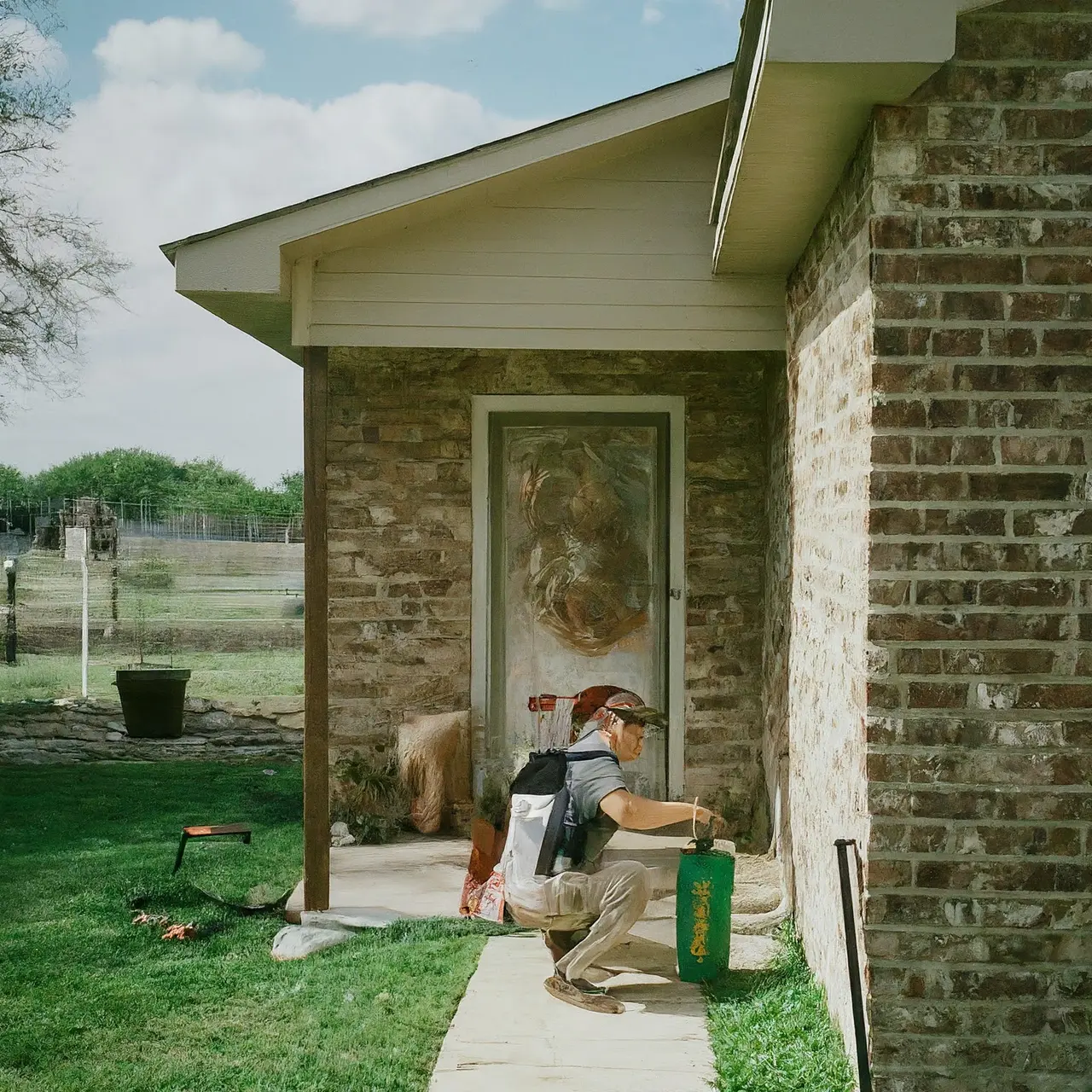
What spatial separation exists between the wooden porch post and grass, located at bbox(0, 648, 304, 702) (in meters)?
7.77

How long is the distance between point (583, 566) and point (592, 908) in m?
2.80

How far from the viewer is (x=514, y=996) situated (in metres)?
4.50

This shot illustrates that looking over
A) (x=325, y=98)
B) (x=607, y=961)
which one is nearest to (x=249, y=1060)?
(x=607, y=961)

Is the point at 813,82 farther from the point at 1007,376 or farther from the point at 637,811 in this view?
the point at 637,811

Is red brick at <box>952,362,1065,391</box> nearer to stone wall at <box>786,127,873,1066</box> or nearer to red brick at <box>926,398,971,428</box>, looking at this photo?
red brick at <box>926,398,971,428</box>

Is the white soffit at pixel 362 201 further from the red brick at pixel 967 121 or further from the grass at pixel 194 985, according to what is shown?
the grass at pixel 194 985

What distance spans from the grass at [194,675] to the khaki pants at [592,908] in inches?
348

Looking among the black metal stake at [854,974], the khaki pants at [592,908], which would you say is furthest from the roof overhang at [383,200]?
the black metal stake at [854,974]

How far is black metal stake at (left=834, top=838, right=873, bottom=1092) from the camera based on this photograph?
331cm

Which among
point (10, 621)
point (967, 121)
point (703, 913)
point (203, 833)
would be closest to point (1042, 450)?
point (967, 121)

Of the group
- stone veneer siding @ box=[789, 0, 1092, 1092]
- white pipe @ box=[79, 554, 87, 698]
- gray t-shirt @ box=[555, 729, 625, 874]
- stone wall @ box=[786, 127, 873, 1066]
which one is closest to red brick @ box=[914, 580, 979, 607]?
stone veneer siding @ box=[789, 0, 1092, 1092]

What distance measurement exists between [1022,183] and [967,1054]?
242 cm

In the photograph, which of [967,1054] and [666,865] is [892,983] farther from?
[666,865]

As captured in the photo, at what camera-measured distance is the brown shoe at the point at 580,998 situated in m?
4.37
